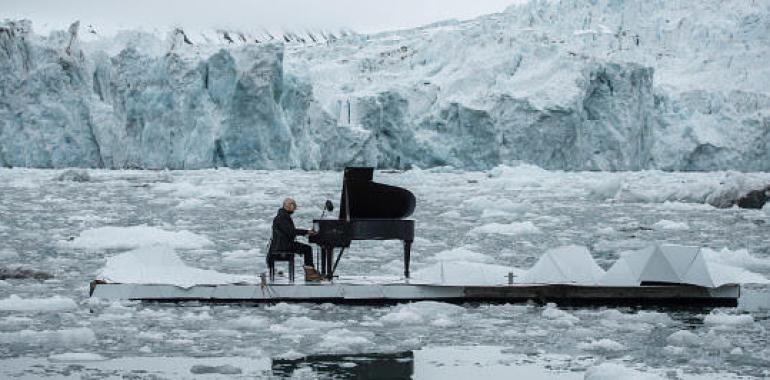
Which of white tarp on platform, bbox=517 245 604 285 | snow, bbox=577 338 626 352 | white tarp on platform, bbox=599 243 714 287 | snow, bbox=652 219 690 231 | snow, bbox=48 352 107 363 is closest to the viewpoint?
snow, bbox=48 352 107 363

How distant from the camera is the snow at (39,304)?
11.4 metres

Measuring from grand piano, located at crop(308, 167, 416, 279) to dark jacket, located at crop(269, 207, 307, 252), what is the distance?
37 centimetres

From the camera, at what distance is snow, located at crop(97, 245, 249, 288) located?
496 inches

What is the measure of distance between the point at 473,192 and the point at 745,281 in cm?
3550

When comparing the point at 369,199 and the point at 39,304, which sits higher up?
the point at 369,199

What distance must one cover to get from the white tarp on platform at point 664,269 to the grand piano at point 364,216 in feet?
9.00

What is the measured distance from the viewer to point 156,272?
13031 millimetres

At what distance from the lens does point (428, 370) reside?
27.1 feet

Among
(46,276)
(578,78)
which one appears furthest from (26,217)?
(578,78)

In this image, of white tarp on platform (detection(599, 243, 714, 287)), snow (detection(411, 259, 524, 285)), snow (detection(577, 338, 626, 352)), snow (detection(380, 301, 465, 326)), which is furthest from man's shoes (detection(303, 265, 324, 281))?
snow (detection(577, 338, 626, 352))

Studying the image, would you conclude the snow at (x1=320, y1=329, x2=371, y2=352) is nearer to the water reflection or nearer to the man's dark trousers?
the water reflection


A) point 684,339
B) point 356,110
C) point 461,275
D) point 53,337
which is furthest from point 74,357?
point 356,110

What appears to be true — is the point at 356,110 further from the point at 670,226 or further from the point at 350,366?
the point at 350,366

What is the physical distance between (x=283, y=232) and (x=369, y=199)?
1241 millimetres
